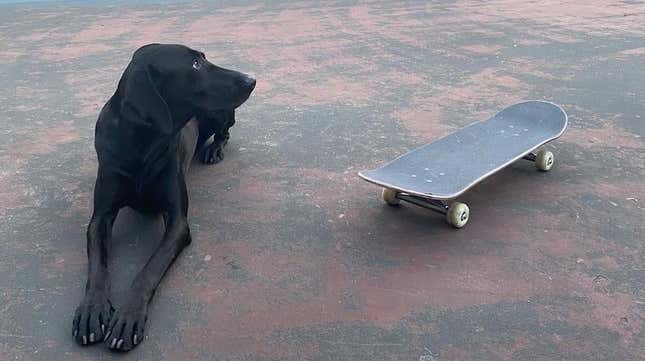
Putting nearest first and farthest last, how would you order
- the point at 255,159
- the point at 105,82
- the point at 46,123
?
1. the point at 255,159
2. the point at 46,123
3. the point at 105,82

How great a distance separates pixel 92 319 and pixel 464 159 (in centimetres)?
170

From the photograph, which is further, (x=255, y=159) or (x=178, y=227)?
(x=255, y=159)

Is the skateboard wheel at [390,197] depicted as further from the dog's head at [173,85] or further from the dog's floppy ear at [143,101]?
the dog's floppy ear at [143,101]

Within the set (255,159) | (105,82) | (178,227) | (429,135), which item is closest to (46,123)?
(105,82)

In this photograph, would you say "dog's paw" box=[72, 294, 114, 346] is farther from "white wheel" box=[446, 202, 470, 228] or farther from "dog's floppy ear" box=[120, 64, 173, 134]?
"white wheel" box=[446, 202, 470, 228]

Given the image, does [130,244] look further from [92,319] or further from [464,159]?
[464,159]

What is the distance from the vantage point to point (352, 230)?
2.43 m

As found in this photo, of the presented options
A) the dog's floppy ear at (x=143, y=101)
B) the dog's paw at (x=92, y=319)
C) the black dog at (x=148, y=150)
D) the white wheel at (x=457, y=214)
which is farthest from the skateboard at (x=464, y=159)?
the dog's paw at (x=92, y=319)

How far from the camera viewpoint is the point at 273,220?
253cm

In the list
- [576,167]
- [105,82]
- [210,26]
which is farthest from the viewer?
[210,26]

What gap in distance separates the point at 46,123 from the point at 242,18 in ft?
15.1

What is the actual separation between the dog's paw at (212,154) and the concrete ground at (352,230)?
5cm

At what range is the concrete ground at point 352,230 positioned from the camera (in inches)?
71.7

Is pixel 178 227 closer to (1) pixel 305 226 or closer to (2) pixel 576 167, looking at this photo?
(1) pixel 305 226
